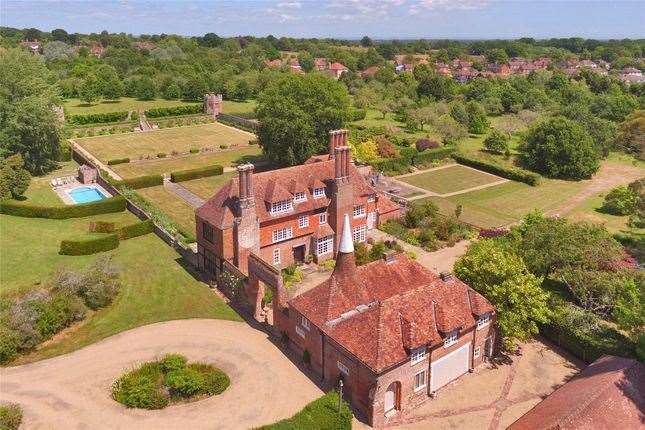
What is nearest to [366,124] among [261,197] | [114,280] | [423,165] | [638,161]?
[423,165]

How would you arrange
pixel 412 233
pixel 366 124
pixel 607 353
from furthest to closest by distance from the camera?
pixel 366 124 → pixel 412 233 → pixel 607 353

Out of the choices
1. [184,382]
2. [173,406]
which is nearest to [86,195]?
[184,382]

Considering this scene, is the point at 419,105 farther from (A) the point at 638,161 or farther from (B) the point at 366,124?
(A) the point at 638,161

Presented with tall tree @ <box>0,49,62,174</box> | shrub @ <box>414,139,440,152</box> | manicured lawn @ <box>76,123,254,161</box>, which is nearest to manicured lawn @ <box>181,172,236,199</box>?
manicured lawn @ <box>76,123,254,161</box>

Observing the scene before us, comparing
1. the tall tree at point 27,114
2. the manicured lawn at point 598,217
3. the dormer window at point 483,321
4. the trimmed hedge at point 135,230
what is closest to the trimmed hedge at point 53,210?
the trimmed hedge at point 135,230

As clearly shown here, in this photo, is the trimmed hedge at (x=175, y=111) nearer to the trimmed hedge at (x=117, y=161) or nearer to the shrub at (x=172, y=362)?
the trimmed hedge at (x=117, y=161)

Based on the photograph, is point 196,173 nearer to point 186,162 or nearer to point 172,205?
point 186,162

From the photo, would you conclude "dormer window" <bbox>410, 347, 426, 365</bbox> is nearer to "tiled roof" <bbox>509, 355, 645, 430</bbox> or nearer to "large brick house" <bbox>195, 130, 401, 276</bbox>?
"tiled roof" <bbox>509, 355, 645, 430</bbox>

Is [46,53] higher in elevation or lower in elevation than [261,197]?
higher
